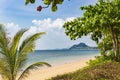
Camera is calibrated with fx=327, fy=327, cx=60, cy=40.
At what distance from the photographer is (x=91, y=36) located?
2267 cm

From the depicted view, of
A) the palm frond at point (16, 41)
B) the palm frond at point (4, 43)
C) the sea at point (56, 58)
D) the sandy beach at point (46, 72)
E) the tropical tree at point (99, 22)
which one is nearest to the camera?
the palm frond at point (4, 43)

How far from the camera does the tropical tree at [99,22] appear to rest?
1978 centimetres

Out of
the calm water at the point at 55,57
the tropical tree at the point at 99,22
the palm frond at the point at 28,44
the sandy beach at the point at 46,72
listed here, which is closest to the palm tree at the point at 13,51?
the palm frond at the point at 28,44

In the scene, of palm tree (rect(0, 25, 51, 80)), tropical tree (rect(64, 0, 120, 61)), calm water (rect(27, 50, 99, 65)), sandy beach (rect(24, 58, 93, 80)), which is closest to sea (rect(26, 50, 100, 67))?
calm water (rect(27, 50, 99, 65))

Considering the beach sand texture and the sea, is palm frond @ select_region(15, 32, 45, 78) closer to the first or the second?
the beach sand texture

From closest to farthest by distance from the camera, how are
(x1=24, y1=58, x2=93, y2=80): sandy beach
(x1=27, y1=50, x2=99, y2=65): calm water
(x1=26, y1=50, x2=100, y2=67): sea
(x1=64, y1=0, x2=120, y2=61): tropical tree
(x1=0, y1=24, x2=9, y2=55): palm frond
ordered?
(x1=0, y1=24, x2=9, y2=55): palm frond < (x1=64, y1=0, x2=120, y2=61): tropical tree < (x1=24, y1=58, x2=93, y2=80): sandy beach < (x1=26, y1=50, x2=100, y2=67): sea < (x1=27, y1=50, x2=99, y2=65): calm water

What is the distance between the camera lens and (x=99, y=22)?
19.8m

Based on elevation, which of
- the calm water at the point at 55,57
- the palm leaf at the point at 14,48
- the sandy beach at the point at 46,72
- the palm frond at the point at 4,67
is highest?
the palm leaf at the point at 14,48

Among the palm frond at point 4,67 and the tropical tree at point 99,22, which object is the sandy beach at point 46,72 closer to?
the tropical tree at point 99,22

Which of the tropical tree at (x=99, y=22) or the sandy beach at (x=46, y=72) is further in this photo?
the sandy beach at (x=46, y=72)

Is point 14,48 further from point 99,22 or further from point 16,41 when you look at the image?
point 99,22

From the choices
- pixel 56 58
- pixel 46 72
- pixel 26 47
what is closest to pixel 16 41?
pixel 26 47

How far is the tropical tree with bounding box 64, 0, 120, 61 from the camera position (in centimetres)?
1978

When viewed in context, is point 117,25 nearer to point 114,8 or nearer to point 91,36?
point 114,8
